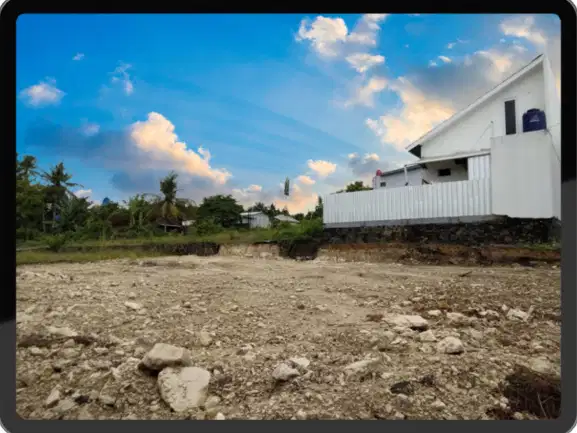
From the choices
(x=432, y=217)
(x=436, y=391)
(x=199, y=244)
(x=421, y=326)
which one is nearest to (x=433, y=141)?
(x=432, y=217)

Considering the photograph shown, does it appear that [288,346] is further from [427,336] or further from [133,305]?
[133,305]

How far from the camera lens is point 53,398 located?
3.12 feet

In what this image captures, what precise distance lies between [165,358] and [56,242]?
5.22 feet

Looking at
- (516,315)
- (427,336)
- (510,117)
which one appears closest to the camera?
(427,336)

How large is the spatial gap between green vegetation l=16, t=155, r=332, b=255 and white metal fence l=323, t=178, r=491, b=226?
378 mm

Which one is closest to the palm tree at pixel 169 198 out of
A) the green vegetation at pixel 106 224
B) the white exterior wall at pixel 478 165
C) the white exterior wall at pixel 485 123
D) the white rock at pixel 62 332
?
the green vegetation at pixel 106 224

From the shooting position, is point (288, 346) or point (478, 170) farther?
point (478, 170)

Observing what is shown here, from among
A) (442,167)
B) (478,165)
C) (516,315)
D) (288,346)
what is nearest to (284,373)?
(288,346)

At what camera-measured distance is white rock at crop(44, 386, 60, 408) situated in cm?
93

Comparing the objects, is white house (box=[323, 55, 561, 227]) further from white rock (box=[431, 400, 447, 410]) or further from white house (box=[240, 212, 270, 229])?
white rock (box=[431, 400, 447, 410])

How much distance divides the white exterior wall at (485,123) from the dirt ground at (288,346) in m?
3.95

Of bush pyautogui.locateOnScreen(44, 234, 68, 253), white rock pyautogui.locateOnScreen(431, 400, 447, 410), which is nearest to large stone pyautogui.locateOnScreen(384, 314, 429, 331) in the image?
white rock pyautogui.locateOnScreen(431, 400, 447, 410)
